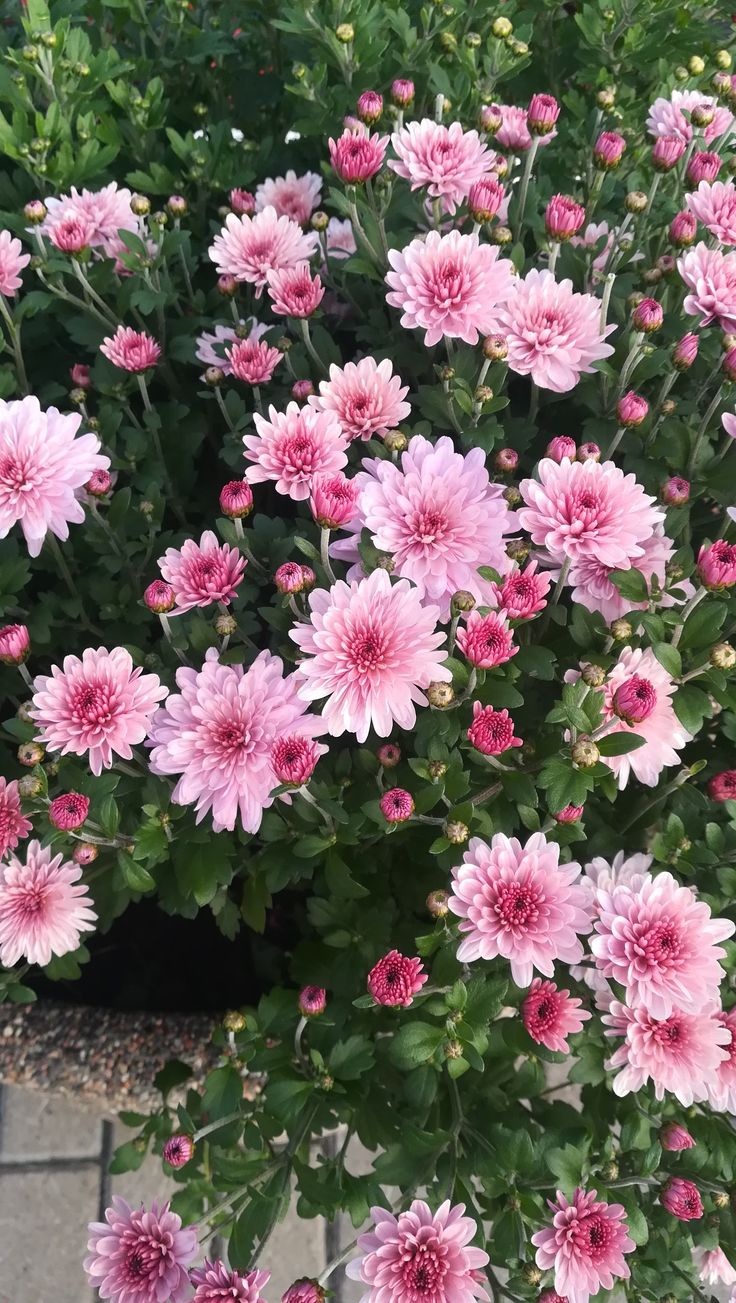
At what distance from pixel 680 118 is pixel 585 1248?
132cm

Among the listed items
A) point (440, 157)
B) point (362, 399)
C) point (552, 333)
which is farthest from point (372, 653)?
point (440, 157)

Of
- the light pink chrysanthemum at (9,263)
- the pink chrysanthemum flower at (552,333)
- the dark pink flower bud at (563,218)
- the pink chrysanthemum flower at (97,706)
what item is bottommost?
the pink chrysanthemum flower at (97,706)

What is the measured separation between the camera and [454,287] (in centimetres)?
96

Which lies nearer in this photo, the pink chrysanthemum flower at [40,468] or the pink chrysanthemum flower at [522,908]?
the pink chrysanthemum flower at [522,908]

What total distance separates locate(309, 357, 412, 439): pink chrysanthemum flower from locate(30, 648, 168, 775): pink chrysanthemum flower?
349 mm

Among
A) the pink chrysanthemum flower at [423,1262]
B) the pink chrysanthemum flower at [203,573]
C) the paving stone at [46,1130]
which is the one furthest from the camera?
the paving stone at [46,1130]

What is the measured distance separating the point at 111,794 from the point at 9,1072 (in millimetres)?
546

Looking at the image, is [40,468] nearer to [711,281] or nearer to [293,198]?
[293,198]

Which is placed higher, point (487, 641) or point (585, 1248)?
point (487, 641)

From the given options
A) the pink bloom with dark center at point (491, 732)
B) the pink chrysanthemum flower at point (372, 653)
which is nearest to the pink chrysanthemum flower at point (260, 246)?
the pink chrysanthemum flower at point (372, 653)

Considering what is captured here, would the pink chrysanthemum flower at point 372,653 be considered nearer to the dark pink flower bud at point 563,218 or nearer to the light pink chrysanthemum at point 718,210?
the dark pink flower bud at point 563,218

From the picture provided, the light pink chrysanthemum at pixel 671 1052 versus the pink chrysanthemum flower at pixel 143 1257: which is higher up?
the light pink chrysanthemum at pixel 671 1052

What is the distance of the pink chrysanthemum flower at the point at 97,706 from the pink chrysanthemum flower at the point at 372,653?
158 mm

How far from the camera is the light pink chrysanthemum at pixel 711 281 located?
39.0 inches
